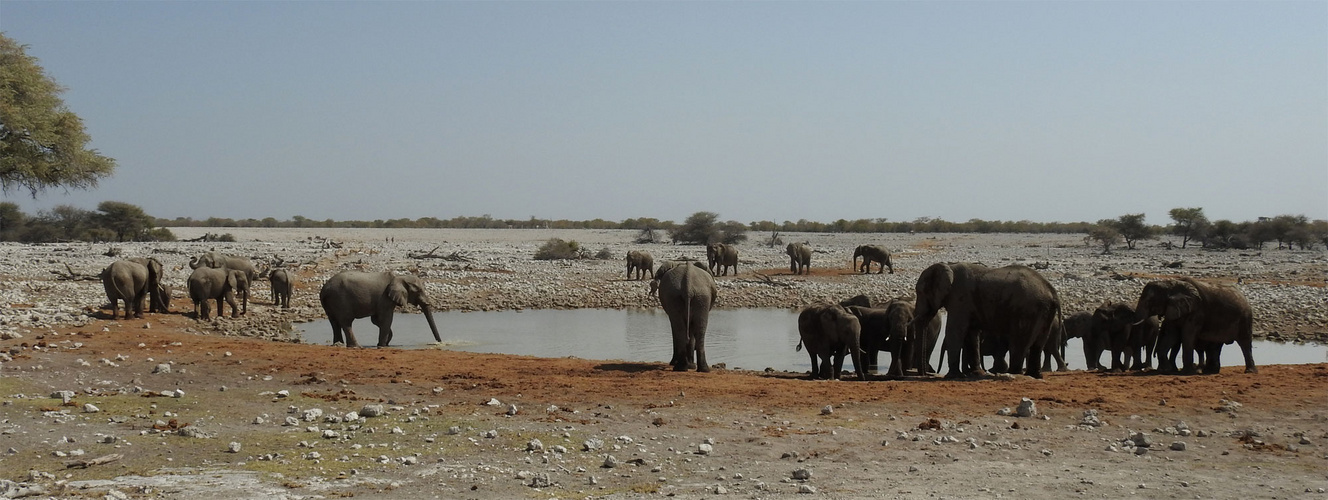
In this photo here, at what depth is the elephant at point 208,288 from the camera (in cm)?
2353

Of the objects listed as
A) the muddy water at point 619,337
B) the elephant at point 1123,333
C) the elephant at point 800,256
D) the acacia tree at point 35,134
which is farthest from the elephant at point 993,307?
the elephant at point 800,256

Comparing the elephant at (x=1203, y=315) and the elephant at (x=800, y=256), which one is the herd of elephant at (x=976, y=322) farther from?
the elephant at (x=800, y=256)

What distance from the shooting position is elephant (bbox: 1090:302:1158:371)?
1764cm

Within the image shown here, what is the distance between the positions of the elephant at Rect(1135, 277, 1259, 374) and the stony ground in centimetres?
71

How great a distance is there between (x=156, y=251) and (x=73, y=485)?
1712 inches

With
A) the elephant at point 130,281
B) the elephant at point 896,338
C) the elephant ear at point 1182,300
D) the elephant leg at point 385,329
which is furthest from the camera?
the elephant at point 130,281

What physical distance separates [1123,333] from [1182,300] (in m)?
2.86

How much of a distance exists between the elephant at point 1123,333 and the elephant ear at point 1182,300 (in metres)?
1.50

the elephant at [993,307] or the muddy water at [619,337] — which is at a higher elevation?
the elephant at [993,307]

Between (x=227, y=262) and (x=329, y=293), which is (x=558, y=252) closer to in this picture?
(x=227, y=262)

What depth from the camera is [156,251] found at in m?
47.3

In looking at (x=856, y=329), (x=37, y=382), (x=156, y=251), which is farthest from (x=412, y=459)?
(x=156, y=251)

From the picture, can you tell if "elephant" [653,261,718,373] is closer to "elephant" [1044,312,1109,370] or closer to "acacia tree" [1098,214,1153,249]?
"elephant" [1044,312,1109,370]

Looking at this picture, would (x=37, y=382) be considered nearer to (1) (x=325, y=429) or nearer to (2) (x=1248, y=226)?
(1) (x=325, y=429)
